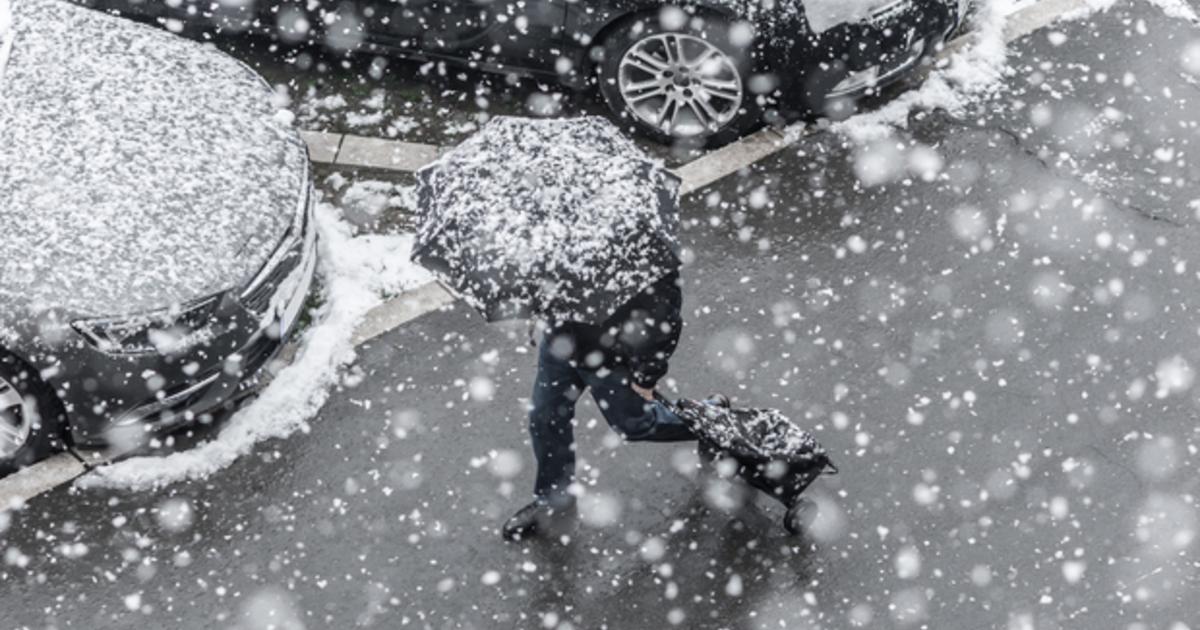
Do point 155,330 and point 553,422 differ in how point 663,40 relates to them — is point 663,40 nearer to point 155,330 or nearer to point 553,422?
point 553,422

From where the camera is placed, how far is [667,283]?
5.36 meters

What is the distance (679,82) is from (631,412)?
2821 millimetres

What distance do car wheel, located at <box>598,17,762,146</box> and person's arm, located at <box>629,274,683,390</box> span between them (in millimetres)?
2898

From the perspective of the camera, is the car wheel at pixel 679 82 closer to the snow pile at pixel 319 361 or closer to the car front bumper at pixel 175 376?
the snow pile at pixel 319 361

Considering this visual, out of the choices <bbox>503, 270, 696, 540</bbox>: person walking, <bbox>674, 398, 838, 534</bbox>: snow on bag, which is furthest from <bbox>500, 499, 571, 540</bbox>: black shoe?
<bbox>674, 398, 838, 534</bbox>: snow on bag

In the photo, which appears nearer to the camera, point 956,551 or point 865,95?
point 956,551

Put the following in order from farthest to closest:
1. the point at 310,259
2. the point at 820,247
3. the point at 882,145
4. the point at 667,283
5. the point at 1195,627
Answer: the point at 882,145
the point at 820,247
the point at 310,259
the point at 1195,627
the point at 667,283

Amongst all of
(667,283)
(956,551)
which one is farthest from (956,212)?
(667,283)

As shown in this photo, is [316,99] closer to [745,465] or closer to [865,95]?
[865,95]

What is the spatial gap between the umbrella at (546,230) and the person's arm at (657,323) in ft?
0.38

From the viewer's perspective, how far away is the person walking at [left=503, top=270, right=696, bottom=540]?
536cm

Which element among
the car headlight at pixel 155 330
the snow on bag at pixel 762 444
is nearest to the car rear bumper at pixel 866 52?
the snow on bag at pixel 762 444

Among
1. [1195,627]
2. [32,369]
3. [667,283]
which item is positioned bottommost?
[1195,627]

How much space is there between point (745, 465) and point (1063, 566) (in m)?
1.40
